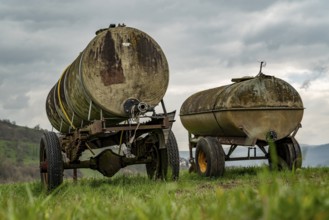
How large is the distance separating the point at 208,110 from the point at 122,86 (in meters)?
3.77

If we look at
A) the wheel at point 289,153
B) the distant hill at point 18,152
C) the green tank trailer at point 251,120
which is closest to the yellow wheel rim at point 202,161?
the green tank trailer at point 251,120

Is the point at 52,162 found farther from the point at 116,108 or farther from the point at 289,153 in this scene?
the point at 289,153

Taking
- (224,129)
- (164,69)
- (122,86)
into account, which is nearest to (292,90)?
(224,129)

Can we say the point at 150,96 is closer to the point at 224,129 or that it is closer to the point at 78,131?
the point at 78,131

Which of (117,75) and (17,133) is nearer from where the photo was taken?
(117,75)

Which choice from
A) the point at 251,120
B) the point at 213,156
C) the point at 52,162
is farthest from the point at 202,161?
the point at 52,162

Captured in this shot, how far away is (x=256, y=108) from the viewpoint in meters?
11.4

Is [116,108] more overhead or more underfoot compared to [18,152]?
more overhead

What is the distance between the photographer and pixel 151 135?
10.1m

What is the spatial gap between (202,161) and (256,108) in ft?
7.21

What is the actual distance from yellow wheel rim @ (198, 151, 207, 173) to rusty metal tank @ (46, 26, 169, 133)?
344cm

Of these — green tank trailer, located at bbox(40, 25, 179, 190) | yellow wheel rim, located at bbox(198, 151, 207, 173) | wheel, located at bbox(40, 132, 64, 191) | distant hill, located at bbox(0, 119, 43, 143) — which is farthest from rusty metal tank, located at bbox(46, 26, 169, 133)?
distant hill, located at bbox(0, 119, 43, 143)

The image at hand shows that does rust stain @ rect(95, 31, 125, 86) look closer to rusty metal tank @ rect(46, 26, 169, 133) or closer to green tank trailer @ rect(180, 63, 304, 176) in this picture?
rusty metal tank @ rect(46, 26, 169, 133)

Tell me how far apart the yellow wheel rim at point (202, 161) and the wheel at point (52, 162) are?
4.31 meters
